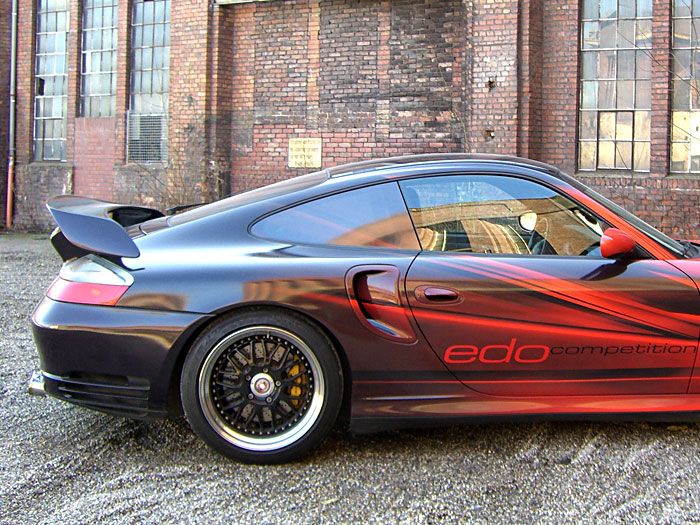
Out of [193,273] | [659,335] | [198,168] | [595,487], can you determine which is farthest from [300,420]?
[198,168]

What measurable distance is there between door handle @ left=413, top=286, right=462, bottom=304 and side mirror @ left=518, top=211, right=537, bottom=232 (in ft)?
1.72

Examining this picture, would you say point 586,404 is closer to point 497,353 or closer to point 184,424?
point 497,353

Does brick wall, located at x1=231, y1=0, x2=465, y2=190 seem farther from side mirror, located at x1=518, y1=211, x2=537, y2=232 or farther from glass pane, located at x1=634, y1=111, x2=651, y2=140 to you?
side mirror, located at x1=518, y1=211, x2=537, y2=232

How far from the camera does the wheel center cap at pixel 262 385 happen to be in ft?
11.3

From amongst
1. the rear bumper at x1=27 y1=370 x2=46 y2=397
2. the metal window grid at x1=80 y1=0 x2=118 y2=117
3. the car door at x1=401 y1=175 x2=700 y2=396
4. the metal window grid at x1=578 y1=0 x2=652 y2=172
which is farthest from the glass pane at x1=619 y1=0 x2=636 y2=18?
the rear bumper at x1=27 y1=370 x2=46 y2=397

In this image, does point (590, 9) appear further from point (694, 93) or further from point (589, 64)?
point (694, 93)

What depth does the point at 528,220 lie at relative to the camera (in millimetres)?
3738

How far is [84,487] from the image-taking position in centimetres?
321

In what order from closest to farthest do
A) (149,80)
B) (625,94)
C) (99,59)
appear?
(625,94), (149,80), (99,59)

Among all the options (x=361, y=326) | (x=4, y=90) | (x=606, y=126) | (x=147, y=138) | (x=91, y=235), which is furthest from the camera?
(x=4, y=90)

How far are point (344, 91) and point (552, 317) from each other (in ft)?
34.7

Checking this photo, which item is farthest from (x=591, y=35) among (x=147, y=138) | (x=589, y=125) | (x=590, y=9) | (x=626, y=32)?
(x=147, y=138)

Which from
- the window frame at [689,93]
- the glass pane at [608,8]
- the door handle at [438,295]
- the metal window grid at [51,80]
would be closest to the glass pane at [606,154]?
the window frame at [689,93]

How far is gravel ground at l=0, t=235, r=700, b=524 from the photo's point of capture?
9.73 feet
